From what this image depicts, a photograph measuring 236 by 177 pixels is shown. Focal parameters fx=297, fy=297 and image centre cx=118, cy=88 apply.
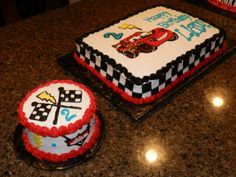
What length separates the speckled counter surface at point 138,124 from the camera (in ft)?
3.25

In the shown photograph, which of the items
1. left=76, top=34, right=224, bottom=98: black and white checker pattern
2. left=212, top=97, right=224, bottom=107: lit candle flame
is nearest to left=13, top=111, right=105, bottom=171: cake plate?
left=76, top=34, right=224, bottom=98: black and white checker pattern

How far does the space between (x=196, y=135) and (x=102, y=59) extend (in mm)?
486

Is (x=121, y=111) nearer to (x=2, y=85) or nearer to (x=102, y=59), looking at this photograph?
(x=102, y=59)

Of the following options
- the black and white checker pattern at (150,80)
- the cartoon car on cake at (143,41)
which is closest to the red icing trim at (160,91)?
the black and white checker pattern at (150,80)

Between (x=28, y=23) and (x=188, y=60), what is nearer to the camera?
(x=188, y=60)

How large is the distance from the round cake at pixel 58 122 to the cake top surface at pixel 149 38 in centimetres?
27

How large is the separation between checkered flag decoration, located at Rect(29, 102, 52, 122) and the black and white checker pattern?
1.07 feet

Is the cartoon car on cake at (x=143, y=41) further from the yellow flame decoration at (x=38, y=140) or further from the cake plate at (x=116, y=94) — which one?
the yellow flame decoration at (x=38, y=140)

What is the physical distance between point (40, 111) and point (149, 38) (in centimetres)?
61

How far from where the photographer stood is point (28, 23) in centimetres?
169

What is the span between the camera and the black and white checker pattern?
117 centimetres

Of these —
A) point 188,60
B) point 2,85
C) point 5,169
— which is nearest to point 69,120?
point 5,169

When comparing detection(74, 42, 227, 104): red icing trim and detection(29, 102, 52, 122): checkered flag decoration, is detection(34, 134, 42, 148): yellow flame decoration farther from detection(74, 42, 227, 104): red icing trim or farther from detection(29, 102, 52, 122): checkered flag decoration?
detection(74, 42, 227, 104): red icing trim

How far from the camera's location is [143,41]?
1313 mm
